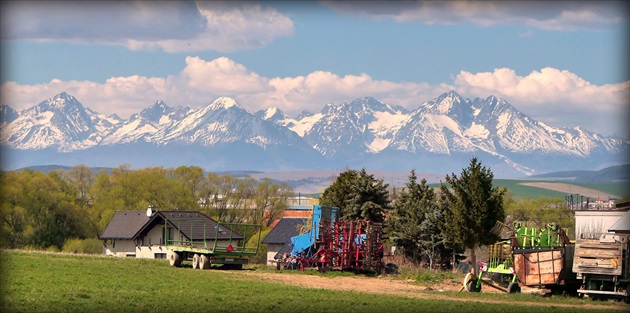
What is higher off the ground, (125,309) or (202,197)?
(202,197)

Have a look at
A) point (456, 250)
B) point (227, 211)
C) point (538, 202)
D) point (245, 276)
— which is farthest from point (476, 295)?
point (538, 202)

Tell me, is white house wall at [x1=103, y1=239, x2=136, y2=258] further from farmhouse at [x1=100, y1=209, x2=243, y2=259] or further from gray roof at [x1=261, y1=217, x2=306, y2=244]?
gray roof at [x1=261, y1=217, x2=306, y2=244]

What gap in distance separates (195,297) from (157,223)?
1572 inches

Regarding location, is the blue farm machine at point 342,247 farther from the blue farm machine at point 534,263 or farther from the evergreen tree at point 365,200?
the evergreen tree at point 365,200

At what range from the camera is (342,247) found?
46.7 meters

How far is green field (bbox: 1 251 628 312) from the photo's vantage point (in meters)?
27.7

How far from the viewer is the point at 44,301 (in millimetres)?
27750

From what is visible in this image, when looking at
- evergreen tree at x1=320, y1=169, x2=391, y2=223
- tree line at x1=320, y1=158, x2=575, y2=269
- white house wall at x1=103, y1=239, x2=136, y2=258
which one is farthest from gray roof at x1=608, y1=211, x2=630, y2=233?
white house wall at x1=103, y1=239, x2=136, y2=258

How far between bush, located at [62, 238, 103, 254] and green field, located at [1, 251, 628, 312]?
37.9 metres

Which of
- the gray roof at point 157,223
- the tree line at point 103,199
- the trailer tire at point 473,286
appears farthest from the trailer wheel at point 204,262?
the tree line at point 103,199

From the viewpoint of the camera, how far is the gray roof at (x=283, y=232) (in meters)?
75.5

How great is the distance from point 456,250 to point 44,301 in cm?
2968

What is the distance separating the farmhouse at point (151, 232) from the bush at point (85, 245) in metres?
1.28

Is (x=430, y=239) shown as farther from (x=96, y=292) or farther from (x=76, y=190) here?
(x=76, y=190)
